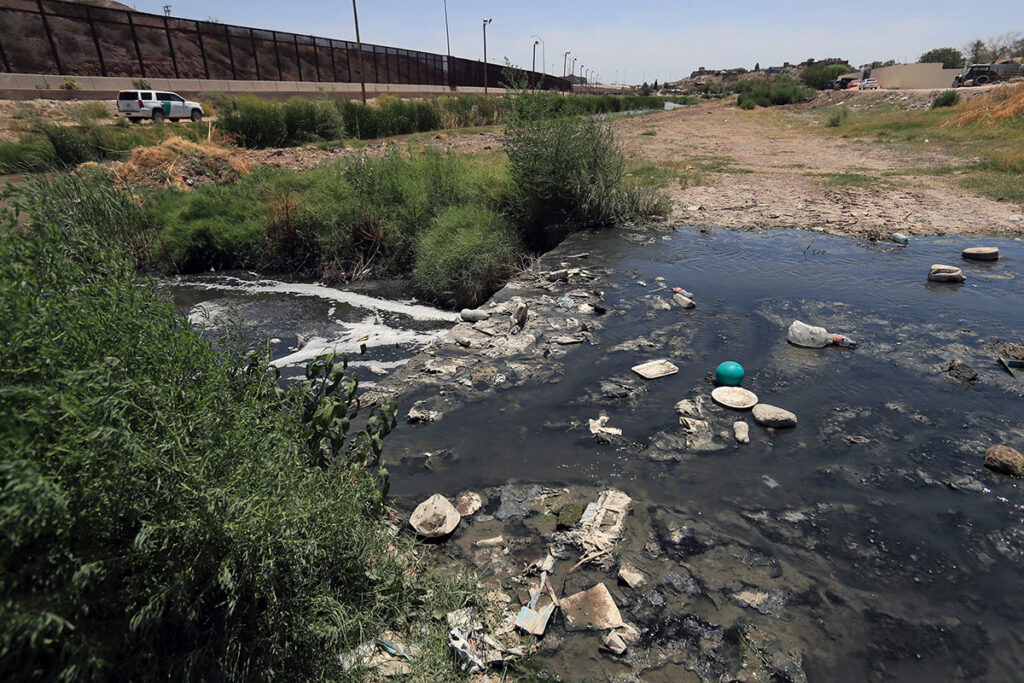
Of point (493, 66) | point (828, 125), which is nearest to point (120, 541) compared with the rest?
point (828, 125)

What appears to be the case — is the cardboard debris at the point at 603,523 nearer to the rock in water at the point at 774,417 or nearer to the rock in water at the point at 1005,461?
the rock in water at the point at 774,417

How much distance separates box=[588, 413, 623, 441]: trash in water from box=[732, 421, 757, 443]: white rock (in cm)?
83

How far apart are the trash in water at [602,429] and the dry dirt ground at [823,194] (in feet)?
21.7

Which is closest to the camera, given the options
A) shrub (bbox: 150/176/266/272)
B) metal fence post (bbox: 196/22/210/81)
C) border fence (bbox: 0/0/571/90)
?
shrub (bbox: 150/176/266/272)

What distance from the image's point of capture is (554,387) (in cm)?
472

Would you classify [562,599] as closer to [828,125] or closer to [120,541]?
[120,541]

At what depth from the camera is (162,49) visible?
96.0 feet

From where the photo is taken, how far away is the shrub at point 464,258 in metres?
8.01

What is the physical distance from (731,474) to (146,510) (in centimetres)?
321

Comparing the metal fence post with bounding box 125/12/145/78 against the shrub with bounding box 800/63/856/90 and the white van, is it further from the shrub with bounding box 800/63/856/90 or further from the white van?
the shrub with bounding box 800/63/856/90

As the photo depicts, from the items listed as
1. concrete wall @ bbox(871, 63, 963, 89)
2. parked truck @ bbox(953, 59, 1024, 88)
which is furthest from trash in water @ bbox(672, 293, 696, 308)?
concrete wall @ bbox(871, 63, 963, 89)

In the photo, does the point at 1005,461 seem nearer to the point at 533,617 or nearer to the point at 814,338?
the point at 814,338

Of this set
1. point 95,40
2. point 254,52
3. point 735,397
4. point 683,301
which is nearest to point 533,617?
point 735,397

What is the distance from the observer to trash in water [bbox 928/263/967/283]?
6.26 metres
